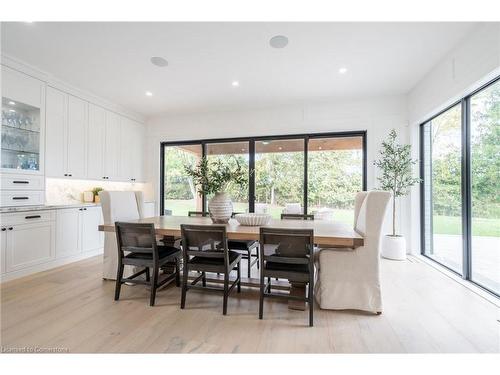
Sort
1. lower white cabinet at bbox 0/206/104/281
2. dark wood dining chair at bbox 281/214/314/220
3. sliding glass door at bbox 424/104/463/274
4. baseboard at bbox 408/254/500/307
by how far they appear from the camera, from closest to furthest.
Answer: baseboard at bbox 408/254/500/307
lower white cabinet at bbox 0/206/104/281
sliding glass door at bbox 424/104/463/274
dark wood dining chair at bbox 281/214/314/220

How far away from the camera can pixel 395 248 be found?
3.88m

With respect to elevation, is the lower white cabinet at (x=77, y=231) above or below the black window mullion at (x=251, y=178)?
below

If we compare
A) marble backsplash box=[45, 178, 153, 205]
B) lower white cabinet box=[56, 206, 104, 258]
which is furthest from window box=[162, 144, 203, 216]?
lower white cabinet box=[56, 206, 104, 258]

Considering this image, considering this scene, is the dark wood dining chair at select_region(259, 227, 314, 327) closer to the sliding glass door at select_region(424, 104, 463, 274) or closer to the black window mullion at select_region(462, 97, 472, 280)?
the black window mullion at select_region(462, 97, 472, 280)

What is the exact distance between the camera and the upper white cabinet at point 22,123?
3012mm

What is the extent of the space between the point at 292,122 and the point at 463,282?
139 inches

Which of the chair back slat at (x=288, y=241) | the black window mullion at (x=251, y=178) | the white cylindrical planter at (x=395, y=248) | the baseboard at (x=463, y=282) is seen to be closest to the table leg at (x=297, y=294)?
the chair back slat at (x=288, y=241)

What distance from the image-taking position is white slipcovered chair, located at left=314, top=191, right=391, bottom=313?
2154 mm

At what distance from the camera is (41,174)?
11.1ft

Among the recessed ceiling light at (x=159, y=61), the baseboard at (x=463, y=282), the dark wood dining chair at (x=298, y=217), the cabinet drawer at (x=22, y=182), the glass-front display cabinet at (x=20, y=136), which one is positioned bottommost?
the baseboard at (x=463, y=282)

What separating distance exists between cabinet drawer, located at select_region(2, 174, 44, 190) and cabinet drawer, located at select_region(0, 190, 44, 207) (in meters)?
0.06

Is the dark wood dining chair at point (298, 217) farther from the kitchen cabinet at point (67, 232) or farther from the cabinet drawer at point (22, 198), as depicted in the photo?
the cabinet drawer at point (22, 198)

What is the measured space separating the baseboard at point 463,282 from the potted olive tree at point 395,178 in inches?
12.1
